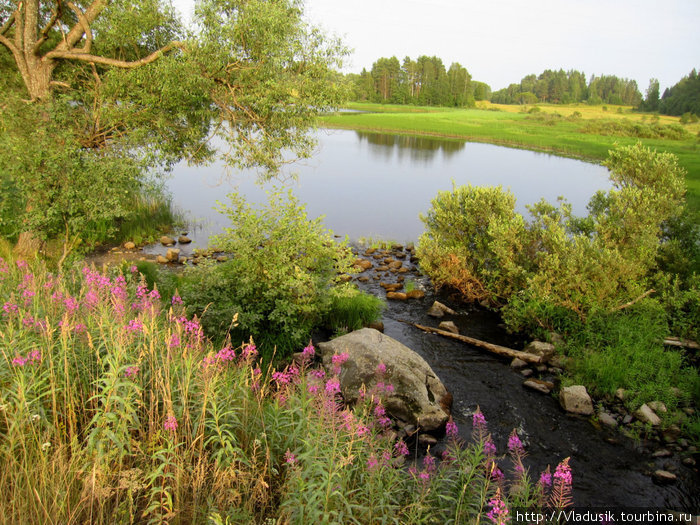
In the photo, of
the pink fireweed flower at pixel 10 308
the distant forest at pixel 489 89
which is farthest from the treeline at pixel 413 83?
the pink fireweed flower at pixel 10 308

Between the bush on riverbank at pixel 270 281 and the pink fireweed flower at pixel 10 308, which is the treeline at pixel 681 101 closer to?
the bush on riverbank at pixel 270 281

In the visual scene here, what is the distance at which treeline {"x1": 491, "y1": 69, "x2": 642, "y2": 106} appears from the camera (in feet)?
481

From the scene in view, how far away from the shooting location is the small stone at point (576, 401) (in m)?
8.00

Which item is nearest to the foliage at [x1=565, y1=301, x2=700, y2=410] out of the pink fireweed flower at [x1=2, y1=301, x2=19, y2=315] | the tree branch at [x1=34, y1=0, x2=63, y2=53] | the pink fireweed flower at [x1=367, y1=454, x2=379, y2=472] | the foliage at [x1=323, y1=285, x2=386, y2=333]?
the foliage at [x1=323, y1=285, x2=386, y2=333]

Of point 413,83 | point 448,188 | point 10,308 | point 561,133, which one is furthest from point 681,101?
point 10,308

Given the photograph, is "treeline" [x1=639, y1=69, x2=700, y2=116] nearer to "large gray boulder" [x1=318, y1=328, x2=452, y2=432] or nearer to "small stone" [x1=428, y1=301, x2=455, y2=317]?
"small stone" [x1=428, y1=301, x2=455, y2=317]

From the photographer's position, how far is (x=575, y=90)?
5861 inches

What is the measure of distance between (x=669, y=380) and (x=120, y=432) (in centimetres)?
981

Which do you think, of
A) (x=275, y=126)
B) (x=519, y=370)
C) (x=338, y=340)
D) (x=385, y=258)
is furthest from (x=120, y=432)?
(x=385, y=258)

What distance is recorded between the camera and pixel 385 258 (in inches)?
642

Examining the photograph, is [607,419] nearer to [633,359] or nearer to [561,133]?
[633,359]

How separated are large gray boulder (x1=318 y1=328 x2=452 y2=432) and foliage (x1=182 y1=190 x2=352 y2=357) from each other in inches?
44.6

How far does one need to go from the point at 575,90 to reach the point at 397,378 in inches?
6780

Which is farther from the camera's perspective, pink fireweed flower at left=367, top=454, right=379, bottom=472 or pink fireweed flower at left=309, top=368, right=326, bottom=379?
pink fireweed flower at left=309, top=368, right=326, bottom=379
